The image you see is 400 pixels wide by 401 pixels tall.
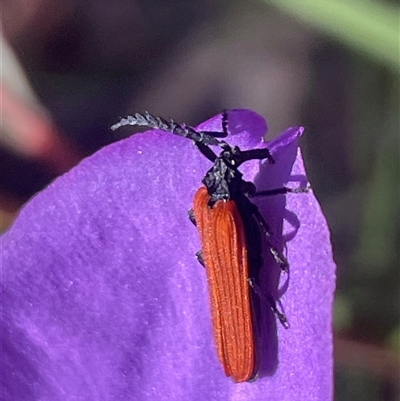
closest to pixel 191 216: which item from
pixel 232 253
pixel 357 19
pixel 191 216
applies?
pixel 191 216

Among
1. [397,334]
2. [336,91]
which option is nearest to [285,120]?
[336,91]

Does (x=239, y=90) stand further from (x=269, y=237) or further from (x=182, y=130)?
(x=269, y=237)

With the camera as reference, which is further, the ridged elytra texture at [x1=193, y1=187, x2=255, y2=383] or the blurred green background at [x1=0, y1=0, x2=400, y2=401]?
the blurred green background at [x1=0, y1=0, x2=400, y2=401]

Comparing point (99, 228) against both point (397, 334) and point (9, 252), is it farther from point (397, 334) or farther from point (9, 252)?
point (397, 334)

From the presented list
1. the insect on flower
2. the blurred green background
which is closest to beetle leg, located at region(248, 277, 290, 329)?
the insect on flower

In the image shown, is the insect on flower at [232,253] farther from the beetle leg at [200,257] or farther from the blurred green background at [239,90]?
the blurred green background at [239,90]

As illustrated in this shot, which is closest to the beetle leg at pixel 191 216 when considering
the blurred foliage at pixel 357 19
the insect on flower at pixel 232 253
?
the insect on flower at pixel 232 253

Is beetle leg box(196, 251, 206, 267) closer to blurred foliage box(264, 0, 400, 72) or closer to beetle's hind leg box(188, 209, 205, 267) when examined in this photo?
beetle's hind leg box(188, 209, 205, 267)

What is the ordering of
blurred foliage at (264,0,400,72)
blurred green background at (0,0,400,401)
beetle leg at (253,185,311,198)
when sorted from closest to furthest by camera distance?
beetle leg at (253,185,311,198), blurred foliage at (264,0,400,72), blurred green background at (0,0,400,401)
